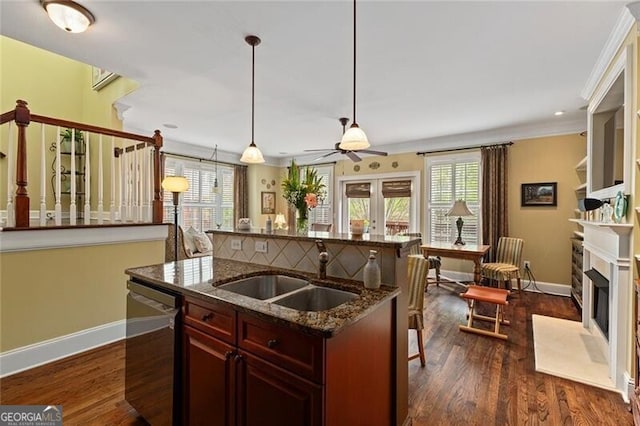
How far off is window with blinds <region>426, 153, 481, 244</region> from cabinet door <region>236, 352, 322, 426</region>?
5039mm

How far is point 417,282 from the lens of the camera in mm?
2543

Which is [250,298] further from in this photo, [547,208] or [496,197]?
[547,208]

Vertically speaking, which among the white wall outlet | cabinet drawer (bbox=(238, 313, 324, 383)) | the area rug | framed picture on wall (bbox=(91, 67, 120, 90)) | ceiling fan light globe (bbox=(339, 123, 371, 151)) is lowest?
the area rug

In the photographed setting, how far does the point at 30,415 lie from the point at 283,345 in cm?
204

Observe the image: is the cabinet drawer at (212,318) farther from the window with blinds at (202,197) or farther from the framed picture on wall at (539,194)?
the framed picture on wall at (539,194)

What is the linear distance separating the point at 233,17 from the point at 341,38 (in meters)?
0.84

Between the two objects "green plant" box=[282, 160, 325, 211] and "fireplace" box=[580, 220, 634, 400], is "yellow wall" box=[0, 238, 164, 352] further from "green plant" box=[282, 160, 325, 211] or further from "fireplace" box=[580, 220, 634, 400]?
"fireplace" box=[580, 220, 634, 400]

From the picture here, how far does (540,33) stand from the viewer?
2.36 m

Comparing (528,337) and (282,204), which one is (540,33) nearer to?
(528,337)

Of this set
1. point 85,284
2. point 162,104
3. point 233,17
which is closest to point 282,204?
point 162,104

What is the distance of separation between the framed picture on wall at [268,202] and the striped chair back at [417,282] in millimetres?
5630

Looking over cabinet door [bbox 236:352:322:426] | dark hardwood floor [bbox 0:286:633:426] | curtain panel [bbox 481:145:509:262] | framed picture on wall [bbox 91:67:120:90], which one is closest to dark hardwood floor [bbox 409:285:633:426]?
dark hardwood floor [bbox 0:286:633:426]

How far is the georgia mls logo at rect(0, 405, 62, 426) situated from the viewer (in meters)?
1.87

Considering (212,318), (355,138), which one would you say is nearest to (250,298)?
(212,318)
